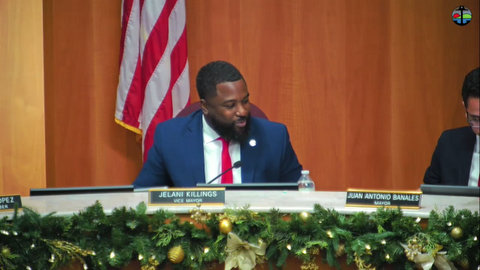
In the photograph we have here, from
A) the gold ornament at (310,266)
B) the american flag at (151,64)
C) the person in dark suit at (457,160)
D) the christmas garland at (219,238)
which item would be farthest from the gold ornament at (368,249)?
the american flag at (151,64)

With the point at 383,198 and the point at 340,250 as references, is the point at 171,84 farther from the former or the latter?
the point at 340,250

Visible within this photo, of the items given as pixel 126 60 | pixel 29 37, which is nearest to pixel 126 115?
pixel 126 60

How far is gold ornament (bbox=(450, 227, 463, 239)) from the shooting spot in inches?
81.3

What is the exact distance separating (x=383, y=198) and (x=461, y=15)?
3.37m

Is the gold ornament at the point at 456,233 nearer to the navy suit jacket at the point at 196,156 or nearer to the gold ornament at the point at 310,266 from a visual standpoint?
the gold ornament at the point at 310,266

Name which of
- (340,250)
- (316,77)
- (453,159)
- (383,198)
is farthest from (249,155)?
(316,77)

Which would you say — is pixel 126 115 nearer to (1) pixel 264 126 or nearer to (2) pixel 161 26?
(2) pixel 161 26

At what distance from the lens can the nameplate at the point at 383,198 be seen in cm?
225

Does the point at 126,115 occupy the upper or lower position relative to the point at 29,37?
lower

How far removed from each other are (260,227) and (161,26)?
114 inches

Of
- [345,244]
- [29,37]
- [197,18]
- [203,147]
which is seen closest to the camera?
[345,244]

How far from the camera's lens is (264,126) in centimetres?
370

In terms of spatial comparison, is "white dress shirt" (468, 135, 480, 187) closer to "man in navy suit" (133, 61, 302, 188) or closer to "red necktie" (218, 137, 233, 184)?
"man in navy suit" (133, 61, 302, 188)

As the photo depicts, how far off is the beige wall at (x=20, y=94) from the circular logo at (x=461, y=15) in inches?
117
